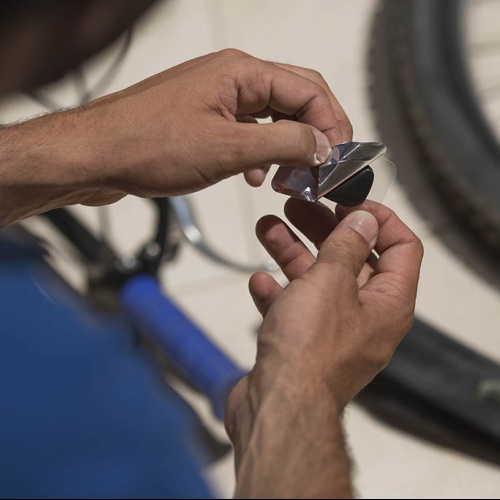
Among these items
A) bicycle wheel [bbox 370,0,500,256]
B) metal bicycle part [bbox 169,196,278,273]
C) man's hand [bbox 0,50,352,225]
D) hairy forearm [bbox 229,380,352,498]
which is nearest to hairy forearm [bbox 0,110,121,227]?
man's hand [bbox 0,50,352,225]

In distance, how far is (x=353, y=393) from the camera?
1.59 ft

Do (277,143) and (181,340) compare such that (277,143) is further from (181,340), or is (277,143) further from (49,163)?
(181,340)

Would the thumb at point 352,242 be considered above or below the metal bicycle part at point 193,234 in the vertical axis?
above

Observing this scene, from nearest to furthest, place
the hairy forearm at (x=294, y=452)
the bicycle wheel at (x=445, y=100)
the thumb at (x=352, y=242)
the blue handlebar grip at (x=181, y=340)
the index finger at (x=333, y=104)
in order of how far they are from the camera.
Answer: the hairy forearm at (x=294, y=452)
the thumb at (x=352, y=242)
the index finger at (x=333, y=104)
the blue handlebar grip at (x=181, y=340)
the bicycle wheel at (x=445, y=100)

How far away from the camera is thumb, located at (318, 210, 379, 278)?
0.51 m

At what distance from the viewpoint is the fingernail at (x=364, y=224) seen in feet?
1.82

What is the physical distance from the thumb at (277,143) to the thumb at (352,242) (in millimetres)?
60

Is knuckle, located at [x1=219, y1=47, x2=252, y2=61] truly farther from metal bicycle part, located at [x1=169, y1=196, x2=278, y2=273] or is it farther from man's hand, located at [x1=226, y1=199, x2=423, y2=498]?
metal bicycle part, located at [x1=169, y1=196, x2=278, y2=273]

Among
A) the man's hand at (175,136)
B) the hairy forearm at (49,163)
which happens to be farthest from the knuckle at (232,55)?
the hairy forearm at (49,163)

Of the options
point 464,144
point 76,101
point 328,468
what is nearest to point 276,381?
point 328,468

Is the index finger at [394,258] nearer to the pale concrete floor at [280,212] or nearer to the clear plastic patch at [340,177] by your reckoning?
the clear plastic patch at [340,177]

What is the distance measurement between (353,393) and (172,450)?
0.29 metres

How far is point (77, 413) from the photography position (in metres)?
0.74

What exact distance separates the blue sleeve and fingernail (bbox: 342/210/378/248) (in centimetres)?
30
